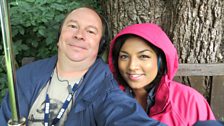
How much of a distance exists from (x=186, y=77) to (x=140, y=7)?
2.33 ft

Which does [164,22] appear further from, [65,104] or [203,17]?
[65,104]

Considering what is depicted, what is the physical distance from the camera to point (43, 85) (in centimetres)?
231

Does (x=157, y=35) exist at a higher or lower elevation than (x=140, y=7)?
lower

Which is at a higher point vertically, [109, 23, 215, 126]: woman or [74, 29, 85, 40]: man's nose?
[74, 29, 85, 40]: man's nose

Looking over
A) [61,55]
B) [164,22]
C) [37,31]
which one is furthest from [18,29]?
[164,22]

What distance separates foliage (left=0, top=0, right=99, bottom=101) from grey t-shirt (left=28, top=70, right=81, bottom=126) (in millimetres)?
1049

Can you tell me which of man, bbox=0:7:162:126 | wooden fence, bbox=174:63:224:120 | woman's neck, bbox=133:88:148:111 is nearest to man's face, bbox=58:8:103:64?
man, bbox=0:7:162:126

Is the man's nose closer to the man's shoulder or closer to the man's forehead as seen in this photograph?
the man's forehead

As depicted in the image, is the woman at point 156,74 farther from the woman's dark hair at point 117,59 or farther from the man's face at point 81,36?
the man's face at point 81,36

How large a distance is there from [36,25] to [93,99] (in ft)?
5.69

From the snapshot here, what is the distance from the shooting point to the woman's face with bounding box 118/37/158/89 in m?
2.25

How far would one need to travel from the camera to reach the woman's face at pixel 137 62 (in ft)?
7.37

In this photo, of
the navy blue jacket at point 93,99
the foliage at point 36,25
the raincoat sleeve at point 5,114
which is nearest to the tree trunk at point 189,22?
the navy blue jacket at point 93,99

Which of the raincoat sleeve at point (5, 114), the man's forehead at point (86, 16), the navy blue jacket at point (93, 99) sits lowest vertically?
the raincoat sleeve at point (5, 114)
